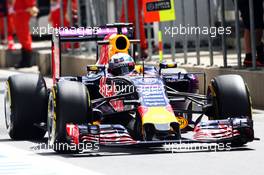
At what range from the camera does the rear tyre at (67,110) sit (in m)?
11.4

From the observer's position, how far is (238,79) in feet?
38.9

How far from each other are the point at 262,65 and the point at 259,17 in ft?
2.15

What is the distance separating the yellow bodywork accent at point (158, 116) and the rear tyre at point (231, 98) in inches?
29.1

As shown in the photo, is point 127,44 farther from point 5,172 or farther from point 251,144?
A: point 5,172

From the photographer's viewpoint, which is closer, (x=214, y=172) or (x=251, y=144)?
(x=214, y=172)

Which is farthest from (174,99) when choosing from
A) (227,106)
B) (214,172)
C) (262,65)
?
(262,65)

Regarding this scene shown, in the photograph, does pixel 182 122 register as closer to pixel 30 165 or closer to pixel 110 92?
pixel 110 92

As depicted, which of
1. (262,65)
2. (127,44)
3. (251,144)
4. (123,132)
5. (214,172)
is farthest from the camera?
(262,65)

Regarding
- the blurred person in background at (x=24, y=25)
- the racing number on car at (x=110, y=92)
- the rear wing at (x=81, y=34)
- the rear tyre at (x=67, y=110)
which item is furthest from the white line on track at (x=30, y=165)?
the blurred person in background at (x=24, y=25)

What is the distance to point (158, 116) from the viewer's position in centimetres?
1122

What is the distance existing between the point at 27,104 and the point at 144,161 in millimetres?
2286

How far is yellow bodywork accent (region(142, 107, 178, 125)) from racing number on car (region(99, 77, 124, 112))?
1.06 metres

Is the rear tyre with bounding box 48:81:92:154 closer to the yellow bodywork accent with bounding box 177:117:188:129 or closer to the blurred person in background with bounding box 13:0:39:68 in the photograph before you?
the yellow bodywork accent with bounding box 177:117:188:129

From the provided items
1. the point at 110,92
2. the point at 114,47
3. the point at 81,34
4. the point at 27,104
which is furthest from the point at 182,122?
the point at 81,34
